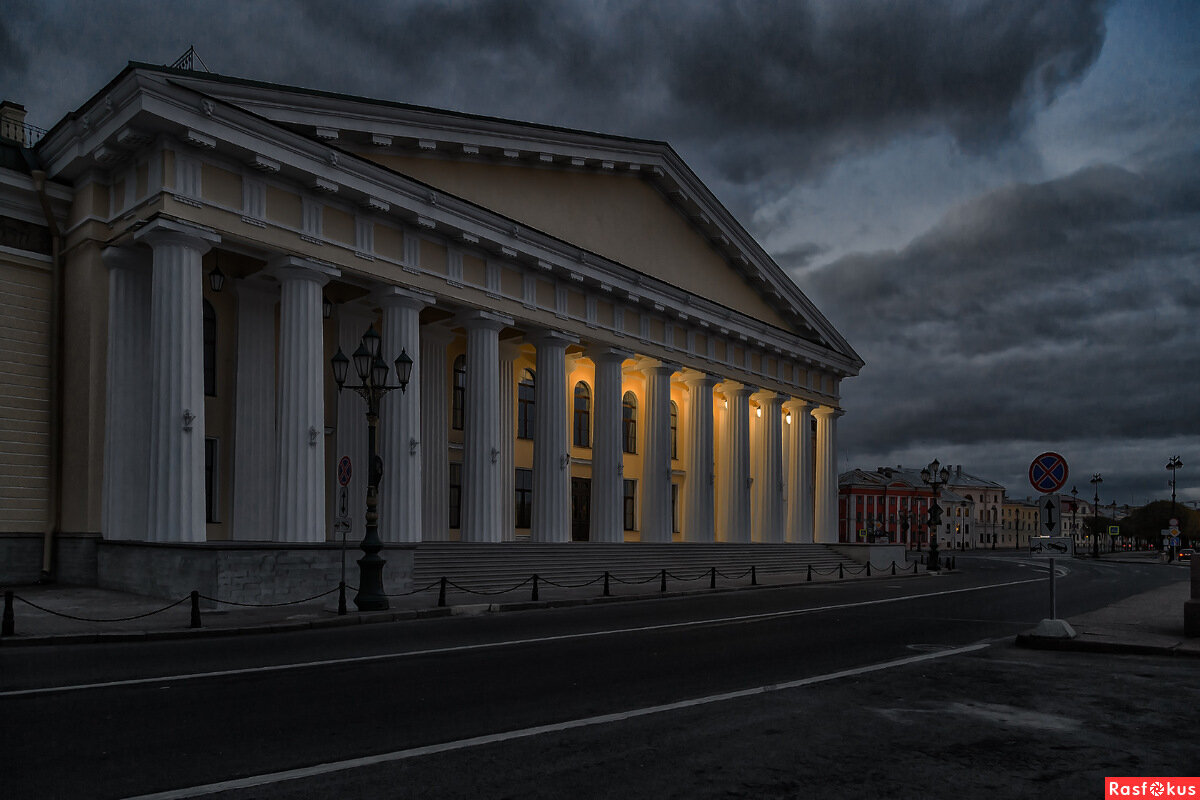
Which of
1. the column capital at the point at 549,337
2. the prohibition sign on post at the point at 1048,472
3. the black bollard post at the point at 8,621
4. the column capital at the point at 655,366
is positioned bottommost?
the black bollard post at the point at 8,621

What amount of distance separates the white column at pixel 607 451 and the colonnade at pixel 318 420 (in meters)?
0.05

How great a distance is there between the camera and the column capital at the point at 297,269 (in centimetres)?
2359

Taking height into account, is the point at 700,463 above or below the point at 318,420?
below

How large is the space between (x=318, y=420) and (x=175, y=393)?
3.65m

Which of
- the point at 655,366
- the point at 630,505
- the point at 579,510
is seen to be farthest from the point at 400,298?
the point at 630,505

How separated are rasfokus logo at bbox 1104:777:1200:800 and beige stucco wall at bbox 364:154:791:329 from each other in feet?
81.2

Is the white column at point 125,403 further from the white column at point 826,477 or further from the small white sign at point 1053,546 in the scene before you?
the white column at point 826,477

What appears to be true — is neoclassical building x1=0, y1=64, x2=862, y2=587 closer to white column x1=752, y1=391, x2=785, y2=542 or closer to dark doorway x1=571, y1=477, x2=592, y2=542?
dark doorway x1=571, y1=477, x2=592, y2=542

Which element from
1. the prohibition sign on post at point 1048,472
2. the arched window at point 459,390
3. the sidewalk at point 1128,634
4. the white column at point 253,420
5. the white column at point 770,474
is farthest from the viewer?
the white column at point 770,474

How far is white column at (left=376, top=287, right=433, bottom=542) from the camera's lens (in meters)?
25.9

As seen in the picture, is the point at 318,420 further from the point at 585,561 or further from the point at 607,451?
the point at 607,451

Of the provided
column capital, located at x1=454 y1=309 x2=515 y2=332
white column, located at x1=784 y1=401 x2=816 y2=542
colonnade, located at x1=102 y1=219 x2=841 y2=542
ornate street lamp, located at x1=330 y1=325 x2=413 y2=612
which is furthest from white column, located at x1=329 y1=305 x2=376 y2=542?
white column, located at x1=784 y1=401 x2=816 y2=542

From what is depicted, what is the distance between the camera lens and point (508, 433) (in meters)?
34.9

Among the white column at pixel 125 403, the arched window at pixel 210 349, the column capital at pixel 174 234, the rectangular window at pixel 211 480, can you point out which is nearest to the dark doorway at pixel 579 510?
the rectangular window at pixel 211 480
